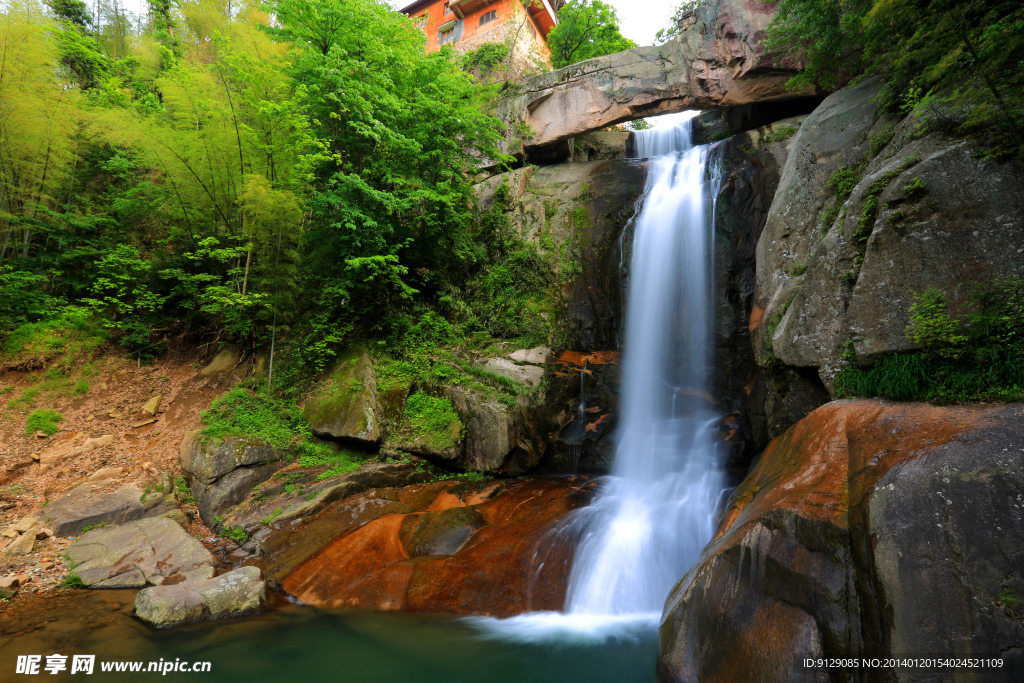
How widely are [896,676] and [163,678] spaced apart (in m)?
6.50

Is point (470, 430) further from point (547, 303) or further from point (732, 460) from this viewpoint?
point (732, 460)

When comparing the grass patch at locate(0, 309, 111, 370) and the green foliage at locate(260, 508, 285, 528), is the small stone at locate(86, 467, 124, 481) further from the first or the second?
the grass patch at locate(0, 309, 111, 370)

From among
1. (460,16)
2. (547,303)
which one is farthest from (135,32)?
(547,303)

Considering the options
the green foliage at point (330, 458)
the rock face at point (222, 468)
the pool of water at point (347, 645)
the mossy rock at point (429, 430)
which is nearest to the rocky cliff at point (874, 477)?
the pool of water at point (347, 645)

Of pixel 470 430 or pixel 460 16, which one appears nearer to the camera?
pixel 470 430

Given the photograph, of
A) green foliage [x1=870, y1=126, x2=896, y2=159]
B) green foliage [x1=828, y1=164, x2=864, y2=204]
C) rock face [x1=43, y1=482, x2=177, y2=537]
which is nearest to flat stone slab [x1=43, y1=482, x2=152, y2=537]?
rock face [x1=43, y1=482, x2=177, y2=537]

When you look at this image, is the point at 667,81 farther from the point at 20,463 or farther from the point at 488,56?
the point at 20,463

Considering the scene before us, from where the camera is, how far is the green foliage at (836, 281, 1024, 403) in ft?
13.9

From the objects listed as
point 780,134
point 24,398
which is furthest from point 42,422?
point 780,134

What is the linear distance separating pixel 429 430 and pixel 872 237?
7809mm

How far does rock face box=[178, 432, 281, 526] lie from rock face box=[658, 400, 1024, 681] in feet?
23.2

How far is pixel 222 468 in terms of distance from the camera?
8023mm

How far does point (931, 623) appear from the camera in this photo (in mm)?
3139

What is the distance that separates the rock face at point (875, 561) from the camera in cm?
311
